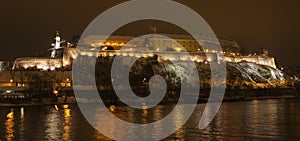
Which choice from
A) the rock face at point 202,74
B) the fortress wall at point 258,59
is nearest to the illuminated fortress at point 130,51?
the fortress wall at point 258,59

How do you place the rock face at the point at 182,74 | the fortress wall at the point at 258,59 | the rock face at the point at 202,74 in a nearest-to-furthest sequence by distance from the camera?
the rock face at the point at 182,74 → the rock face at the point at 202,74 → the fortress wall at the point at 258,59

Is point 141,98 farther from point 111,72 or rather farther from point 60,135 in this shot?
point 60,135

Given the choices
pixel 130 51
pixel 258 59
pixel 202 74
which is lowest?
pixel 202 74

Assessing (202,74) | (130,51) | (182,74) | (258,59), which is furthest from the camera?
(258,59)

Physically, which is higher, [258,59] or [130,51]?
[130,51]

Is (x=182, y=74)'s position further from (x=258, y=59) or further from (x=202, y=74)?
(x=258, y=59)

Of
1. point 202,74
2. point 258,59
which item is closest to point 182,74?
point 202,74

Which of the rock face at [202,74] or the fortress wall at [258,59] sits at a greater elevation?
the fortress wall at [258,59]

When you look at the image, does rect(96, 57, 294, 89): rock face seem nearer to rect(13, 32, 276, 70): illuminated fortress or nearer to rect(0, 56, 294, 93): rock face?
rect(0, 56, 294, 93): rock face

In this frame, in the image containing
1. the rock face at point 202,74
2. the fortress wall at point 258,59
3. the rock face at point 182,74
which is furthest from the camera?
the fortress wall at point 258,59

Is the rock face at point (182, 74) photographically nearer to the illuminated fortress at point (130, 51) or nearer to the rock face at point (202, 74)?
the rock face at point (202, 74)

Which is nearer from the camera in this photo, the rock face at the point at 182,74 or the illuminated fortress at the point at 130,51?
the rock face at the point at 182,74

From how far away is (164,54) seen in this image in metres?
69.7

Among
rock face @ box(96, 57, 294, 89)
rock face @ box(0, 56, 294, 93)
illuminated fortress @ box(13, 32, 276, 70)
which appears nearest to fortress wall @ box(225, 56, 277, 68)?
illuminated fortress @ box(13, 32, 276, 70)
